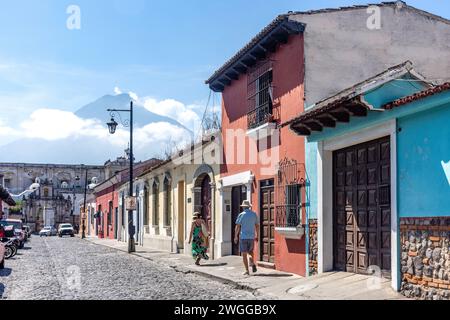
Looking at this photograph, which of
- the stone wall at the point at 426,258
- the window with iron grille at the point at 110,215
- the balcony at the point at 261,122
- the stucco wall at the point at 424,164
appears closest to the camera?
the stone wall at the point at 426,258

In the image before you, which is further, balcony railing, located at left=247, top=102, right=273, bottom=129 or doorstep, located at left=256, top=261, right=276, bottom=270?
balcony railing, located at left=247, top=102, right=273, bottom=129

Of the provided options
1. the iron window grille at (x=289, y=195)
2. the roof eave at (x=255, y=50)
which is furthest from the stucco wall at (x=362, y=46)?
the iron window grille at (x=289, y=195)

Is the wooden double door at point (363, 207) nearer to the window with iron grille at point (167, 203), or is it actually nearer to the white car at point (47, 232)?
the window with iron grille at point (167, 203)

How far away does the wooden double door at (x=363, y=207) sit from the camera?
10.3m

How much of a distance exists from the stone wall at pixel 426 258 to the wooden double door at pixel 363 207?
933 millimetres

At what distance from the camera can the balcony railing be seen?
14969 mm

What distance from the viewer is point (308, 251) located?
12.6 meters

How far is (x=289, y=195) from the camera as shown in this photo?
538 inches

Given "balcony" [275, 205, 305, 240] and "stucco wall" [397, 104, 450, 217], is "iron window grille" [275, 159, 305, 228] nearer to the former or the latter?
"balcony" [275, 205, 305, 240]

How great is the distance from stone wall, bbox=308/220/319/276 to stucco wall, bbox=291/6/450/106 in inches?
102

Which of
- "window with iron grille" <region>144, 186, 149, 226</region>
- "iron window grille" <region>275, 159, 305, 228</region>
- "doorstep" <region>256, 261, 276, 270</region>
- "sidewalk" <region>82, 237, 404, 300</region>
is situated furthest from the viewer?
"window with iron grille" <region>144, 186, 149, 226</region>

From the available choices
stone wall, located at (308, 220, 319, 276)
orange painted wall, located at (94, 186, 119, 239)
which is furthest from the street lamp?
orange painted wall, located at (94, 186, 119, 239)

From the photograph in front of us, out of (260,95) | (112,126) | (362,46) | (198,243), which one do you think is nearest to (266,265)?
(198,243)
